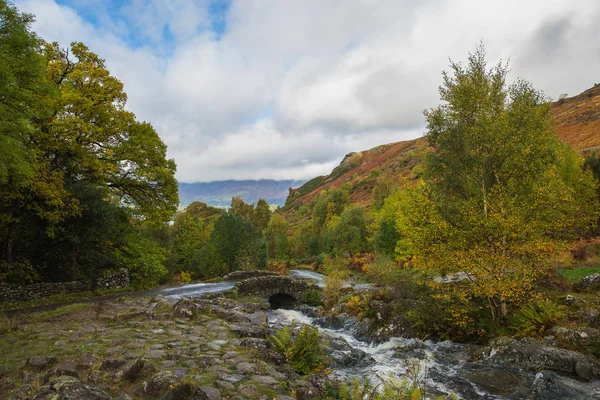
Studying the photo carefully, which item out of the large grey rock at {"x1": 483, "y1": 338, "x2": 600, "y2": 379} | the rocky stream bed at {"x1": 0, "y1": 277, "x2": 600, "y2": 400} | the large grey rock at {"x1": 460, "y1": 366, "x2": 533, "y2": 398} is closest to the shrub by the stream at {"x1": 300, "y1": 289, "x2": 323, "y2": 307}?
the rocky stream bed at {"x1": 0, "y1": 277, "x2": 600, "y2": 400}

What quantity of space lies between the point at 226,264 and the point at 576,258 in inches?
1397

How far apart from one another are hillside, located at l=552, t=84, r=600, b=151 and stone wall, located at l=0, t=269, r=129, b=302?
80366 millimetres

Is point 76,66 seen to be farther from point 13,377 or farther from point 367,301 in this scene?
point 367,301

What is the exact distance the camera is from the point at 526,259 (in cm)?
1334

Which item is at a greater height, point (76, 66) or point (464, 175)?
point (76, 66)

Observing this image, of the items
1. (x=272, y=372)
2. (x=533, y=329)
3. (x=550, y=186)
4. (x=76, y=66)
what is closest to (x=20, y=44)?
(x=76, y=66)

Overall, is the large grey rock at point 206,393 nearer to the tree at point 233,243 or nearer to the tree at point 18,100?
the tree at point 18,100

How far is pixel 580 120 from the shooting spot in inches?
3501

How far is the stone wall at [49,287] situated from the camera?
1744 centimetres

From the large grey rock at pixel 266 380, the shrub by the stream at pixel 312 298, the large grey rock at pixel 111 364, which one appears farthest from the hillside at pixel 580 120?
the large grey rock at pixel 111 364

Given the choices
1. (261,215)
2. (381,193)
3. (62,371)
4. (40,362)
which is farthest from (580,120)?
(40,362)

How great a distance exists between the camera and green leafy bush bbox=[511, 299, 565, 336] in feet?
40.5

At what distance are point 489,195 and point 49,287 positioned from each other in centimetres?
2438

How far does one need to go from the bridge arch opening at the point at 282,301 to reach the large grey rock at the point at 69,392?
23.8 metres
